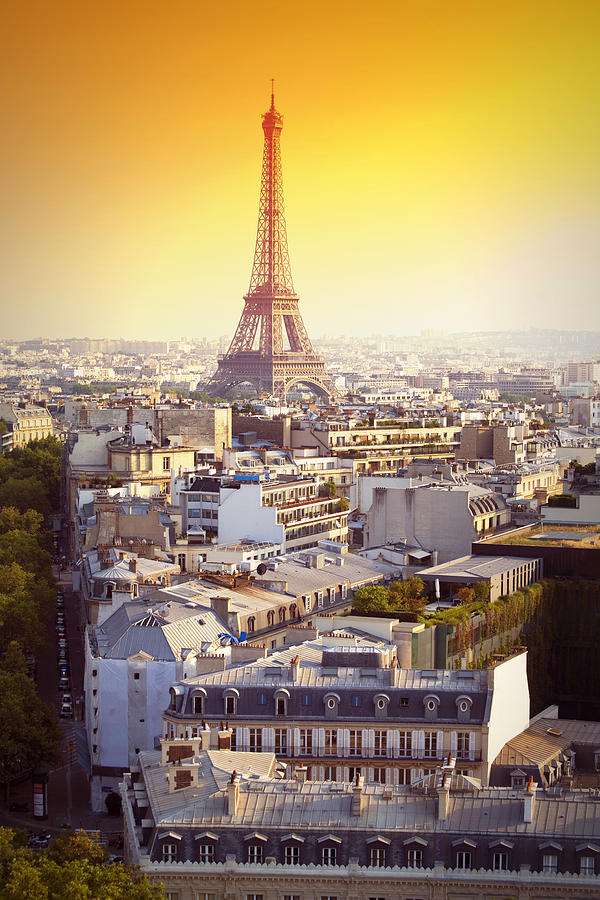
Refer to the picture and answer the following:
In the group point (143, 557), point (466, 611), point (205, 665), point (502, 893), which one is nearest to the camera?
point (502, 893)

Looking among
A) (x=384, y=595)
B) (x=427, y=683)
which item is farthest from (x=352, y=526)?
(x=427, y=683)

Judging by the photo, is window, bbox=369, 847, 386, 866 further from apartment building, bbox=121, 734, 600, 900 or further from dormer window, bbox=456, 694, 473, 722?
dormer window, bbox=456, 694, 473, 722

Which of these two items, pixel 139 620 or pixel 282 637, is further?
pixel 282 637

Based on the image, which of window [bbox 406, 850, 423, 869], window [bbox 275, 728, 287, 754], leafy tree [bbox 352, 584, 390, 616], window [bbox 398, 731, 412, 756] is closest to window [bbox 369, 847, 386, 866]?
window [bbox 406, 850, 423, 869]

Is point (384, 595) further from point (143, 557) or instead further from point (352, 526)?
point (352, 526)

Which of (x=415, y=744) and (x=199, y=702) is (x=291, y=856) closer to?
(x=415, y=744)

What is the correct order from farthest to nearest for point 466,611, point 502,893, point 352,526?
point 352,526
point 466,611
point 502,893

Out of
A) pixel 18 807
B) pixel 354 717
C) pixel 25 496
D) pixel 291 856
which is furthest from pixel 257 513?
pixel 291 856
